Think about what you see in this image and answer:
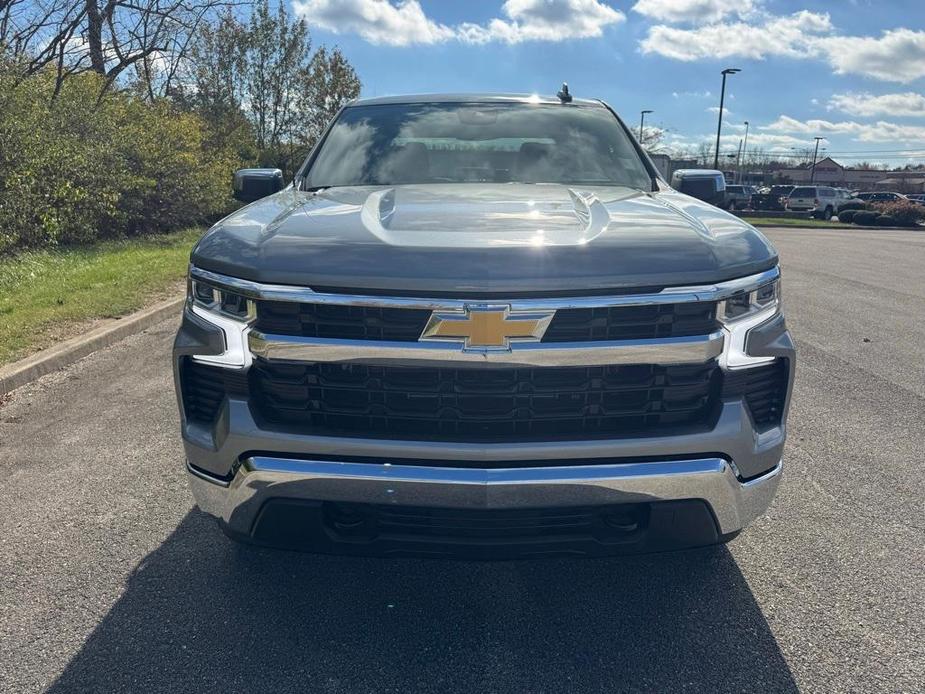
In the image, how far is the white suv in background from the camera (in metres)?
38.4

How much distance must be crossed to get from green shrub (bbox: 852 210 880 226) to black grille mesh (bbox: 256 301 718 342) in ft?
113

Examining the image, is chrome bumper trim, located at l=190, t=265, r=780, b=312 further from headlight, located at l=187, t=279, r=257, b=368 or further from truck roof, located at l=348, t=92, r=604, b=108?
truck roof, located at l=348, t=92, r=604, b=108

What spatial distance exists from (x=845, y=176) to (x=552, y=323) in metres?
117

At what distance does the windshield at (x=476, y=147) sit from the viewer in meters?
3.40

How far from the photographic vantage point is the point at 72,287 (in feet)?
25.9

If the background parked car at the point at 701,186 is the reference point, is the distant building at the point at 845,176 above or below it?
below

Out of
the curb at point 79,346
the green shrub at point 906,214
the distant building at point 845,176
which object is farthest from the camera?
the distant building at point 845,176

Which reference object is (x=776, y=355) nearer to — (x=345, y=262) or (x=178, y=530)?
(x=345, y=262)

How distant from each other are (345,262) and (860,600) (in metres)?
2.18

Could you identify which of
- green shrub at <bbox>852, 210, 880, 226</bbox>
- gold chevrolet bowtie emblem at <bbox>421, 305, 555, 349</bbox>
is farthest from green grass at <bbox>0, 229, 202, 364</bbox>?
green shrub at <bbox>852, 210, 880, 226</bbox>

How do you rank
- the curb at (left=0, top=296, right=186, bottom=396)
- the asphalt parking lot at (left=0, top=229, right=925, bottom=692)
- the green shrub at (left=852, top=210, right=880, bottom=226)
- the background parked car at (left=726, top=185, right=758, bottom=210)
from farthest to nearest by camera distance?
the background parked car at (left=726, top=185, right=758, bottom=210) < the green shrub at (left=852, top=210, right=880, bottom=226) < the curb at (left=0, top=296, right=186, bottom=396) < the asphalt parking lot at (left=0, top=229, right=925, bottom=692)

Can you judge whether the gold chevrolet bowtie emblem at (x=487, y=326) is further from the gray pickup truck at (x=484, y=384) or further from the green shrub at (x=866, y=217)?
the green shrub at (x=866, y=217)

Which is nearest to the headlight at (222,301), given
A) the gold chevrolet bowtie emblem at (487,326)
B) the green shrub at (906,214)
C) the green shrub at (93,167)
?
the gold chevrolet bowtie emblem at (487,326)

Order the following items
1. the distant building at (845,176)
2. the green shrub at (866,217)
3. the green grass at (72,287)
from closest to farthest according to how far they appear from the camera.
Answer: the green grass at (72,287) → the green shrub at (866,217) → the distant building at (845,176)
